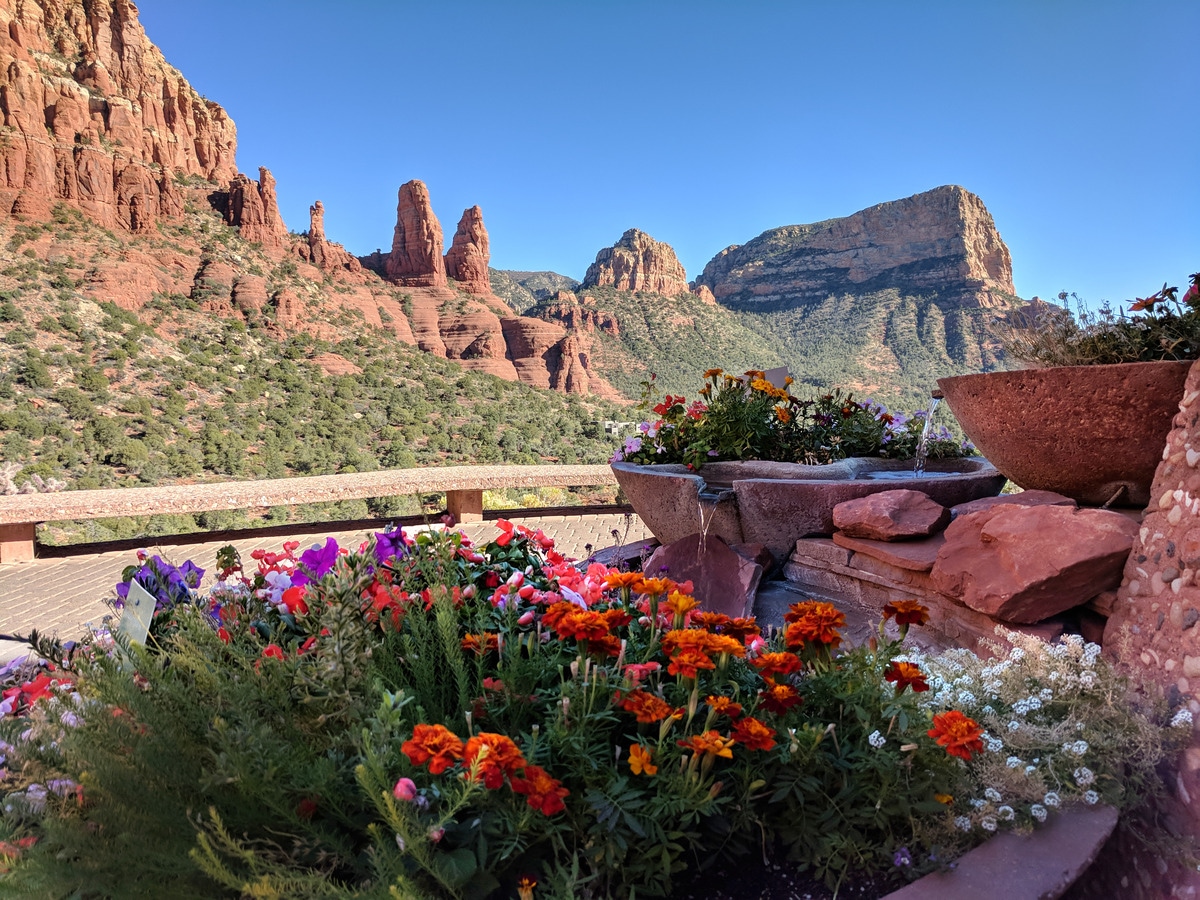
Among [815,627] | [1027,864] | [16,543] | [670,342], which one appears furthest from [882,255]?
[1027,864]

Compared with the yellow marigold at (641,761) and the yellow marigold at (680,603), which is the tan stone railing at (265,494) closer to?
the yellow marigold at (680,603)

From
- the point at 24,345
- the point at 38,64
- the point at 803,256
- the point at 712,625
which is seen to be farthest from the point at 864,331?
the point at 38,64

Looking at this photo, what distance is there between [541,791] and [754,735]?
437mm

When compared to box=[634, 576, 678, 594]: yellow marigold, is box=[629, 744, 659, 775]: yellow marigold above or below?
below

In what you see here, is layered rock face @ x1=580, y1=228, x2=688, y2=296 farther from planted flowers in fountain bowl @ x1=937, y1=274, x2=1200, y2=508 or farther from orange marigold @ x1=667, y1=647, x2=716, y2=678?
orange marigold @ x1=667, y1=647, x2=716, y2=678

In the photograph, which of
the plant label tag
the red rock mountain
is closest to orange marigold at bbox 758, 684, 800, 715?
the plant label tag

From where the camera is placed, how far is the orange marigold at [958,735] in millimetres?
1238

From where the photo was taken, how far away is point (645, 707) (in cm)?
127

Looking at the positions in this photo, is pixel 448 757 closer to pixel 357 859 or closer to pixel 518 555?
pixel 357 859

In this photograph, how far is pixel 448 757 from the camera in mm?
1038

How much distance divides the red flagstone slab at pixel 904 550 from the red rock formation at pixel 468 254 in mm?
46955

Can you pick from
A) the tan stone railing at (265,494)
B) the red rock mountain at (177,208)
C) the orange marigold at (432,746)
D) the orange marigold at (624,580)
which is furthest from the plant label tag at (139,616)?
the red rock mountain at (177,208)

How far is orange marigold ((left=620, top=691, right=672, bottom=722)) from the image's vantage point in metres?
1.25

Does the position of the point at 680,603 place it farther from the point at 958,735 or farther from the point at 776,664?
the point at 958,735
